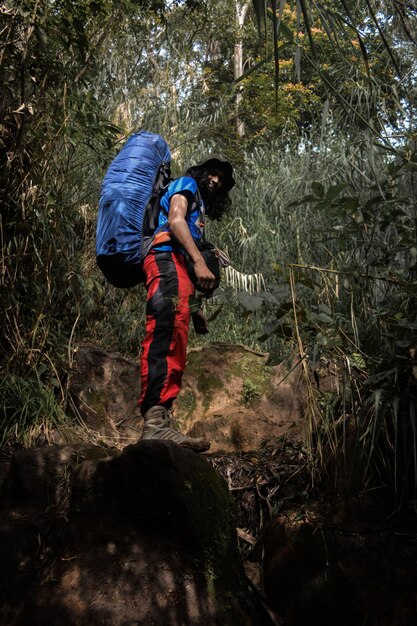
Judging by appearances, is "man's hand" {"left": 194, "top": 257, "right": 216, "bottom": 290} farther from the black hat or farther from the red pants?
the black hat

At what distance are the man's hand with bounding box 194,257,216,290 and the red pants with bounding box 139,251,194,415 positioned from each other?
8 centimetres

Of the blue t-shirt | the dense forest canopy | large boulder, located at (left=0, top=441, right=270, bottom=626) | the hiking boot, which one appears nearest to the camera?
large boulder, located at (left=0, top=441, right=270, bottom=626)

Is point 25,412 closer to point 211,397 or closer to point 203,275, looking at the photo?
point 203,275

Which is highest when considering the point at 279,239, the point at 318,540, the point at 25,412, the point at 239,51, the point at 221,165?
the point at 239,51

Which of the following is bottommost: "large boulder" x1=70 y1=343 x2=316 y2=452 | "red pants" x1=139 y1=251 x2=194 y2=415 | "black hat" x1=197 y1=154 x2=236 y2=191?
"large boulder" x1=70 y1=343 x2=316 y2=452

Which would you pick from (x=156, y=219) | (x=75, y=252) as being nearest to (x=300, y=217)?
(x=75, y=252)

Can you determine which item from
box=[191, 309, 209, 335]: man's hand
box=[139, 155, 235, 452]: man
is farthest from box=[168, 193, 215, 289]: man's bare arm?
box=[191, 309, 209, 335]: man's hand

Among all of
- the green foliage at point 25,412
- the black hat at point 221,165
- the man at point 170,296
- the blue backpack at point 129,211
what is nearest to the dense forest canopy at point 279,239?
the green foliage at point 25,412

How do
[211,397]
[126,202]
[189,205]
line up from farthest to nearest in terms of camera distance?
[211,397] < [189,205] < [126,202]

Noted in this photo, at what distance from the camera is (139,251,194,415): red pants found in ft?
9.89

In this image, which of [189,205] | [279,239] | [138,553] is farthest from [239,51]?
[138,553]

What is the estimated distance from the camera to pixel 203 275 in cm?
315

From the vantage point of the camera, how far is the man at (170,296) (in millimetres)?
3014

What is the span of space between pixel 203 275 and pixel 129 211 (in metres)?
0.46
